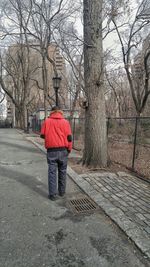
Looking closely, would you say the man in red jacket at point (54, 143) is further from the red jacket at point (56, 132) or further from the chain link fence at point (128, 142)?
the chain link fence at point (128, 142)

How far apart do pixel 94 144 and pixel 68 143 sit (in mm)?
2497

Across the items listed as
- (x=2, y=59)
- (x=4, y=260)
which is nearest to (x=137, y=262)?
(x=4, y=260)

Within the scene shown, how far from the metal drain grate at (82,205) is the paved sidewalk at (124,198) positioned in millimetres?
120

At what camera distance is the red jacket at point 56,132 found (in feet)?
16.4

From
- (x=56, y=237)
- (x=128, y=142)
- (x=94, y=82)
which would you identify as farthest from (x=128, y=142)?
(x=56, y=237)

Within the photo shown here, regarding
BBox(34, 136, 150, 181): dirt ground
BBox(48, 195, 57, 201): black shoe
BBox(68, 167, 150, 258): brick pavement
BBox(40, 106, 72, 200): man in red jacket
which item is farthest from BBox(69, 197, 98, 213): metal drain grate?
BBox(34, 136, 150, 181): dirt ground

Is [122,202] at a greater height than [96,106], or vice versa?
[96,106]

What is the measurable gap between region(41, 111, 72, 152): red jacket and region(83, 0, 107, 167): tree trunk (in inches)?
100.0

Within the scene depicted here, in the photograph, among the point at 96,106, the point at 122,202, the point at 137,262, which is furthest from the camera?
the point at 96,106

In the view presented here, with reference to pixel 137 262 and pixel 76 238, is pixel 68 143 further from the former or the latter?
pixel 137 262

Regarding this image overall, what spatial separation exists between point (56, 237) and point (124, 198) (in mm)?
2005

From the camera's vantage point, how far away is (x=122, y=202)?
480cm

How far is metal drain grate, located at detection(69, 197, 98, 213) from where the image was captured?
456 centimetres

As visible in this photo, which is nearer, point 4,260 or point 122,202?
point 4,260
